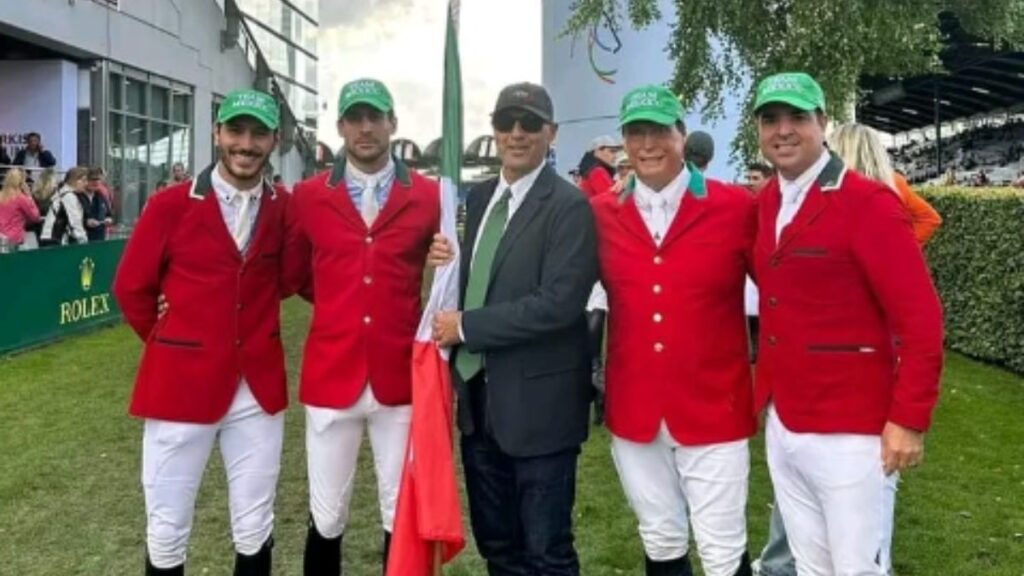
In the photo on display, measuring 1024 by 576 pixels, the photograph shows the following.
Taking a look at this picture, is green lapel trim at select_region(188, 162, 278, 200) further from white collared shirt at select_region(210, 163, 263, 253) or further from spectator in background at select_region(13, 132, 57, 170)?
spectator in background at select_region(13, 132, 57, 170)

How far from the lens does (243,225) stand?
11.3 feet

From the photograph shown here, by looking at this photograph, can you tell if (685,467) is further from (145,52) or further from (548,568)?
(145,52)

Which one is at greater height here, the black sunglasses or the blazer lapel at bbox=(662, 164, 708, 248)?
the black sunglasses

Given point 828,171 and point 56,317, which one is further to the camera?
point 56,317

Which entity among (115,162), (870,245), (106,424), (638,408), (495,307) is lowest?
(106,424)

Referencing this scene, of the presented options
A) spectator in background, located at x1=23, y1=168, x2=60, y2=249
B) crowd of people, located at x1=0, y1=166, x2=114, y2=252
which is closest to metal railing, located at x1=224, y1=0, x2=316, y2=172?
spectator in background, located at x1=23, y1=168, x2=60, y2=249

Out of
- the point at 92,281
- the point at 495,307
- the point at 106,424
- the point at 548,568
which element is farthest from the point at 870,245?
the point at 92,281

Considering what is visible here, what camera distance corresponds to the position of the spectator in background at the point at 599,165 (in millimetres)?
6904

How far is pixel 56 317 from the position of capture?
11.3m

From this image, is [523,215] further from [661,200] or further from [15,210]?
[15,210]

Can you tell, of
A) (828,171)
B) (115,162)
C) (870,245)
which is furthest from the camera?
(115,162)

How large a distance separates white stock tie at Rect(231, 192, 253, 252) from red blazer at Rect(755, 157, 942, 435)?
1.76 metres

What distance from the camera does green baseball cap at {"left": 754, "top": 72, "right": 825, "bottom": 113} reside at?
2809 millimetres

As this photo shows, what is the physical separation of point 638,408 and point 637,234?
1.80 ft
